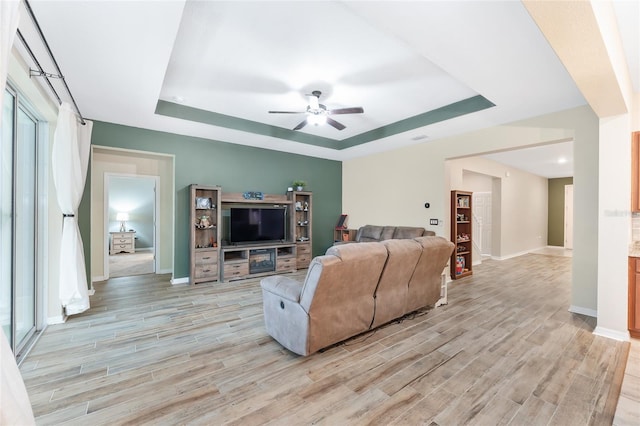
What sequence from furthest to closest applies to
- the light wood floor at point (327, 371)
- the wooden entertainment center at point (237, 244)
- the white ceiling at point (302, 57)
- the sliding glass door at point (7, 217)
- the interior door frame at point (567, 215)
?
the interior door frame at point (567, 215) → the wooden entertainment center at point (237, 244) → the sliding glass door at point (7, 217) → the white ceiling at point (302, 57) → the light wood floor at point (327, 371)

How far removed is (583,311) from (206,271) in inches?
224

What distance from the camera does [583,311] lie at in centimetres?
360

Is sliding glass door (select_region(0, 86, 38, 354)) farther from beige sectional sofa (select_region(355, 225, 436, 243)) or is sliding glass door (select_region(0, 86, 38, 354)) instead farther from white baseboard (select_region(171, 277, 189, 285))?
beige sectional sofa (select_region(355, 225, 436, 243))

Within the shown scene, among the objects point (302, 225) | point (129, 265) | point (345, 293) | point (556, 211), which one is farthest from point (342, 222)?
point (556, 211)

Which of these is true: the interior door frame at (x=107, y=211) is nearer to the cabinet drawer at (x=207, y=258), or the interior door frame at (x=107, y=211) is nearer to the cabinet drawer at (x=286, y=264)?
the cabinet drawer at (x=207, y=258)

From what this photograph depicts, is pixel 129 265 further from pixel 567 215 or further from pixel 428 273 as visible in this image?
pixel 567 215

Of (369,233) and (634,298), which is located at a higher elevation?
(369,233)

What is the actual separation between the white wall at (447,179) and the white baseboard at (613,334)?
677 millimetres

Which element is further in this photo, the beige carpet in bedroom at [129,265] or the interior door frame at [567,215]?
the interior door frame at [567,215]

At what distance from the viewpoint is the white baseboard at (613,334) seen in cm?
288

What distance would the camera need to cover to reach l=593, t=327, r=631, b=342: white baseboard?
9.46ft

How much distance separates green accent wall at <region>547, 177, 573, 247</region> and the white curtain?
42.2ft

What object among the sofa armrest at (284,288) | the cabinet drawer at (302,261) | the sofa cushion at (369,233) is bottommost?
the cabinet drawer at (302,261)

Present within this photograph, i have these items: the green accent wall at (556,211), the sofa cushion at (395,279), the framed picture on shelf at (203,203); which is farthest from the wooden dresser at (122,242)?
the green accent wall at (556,211)
